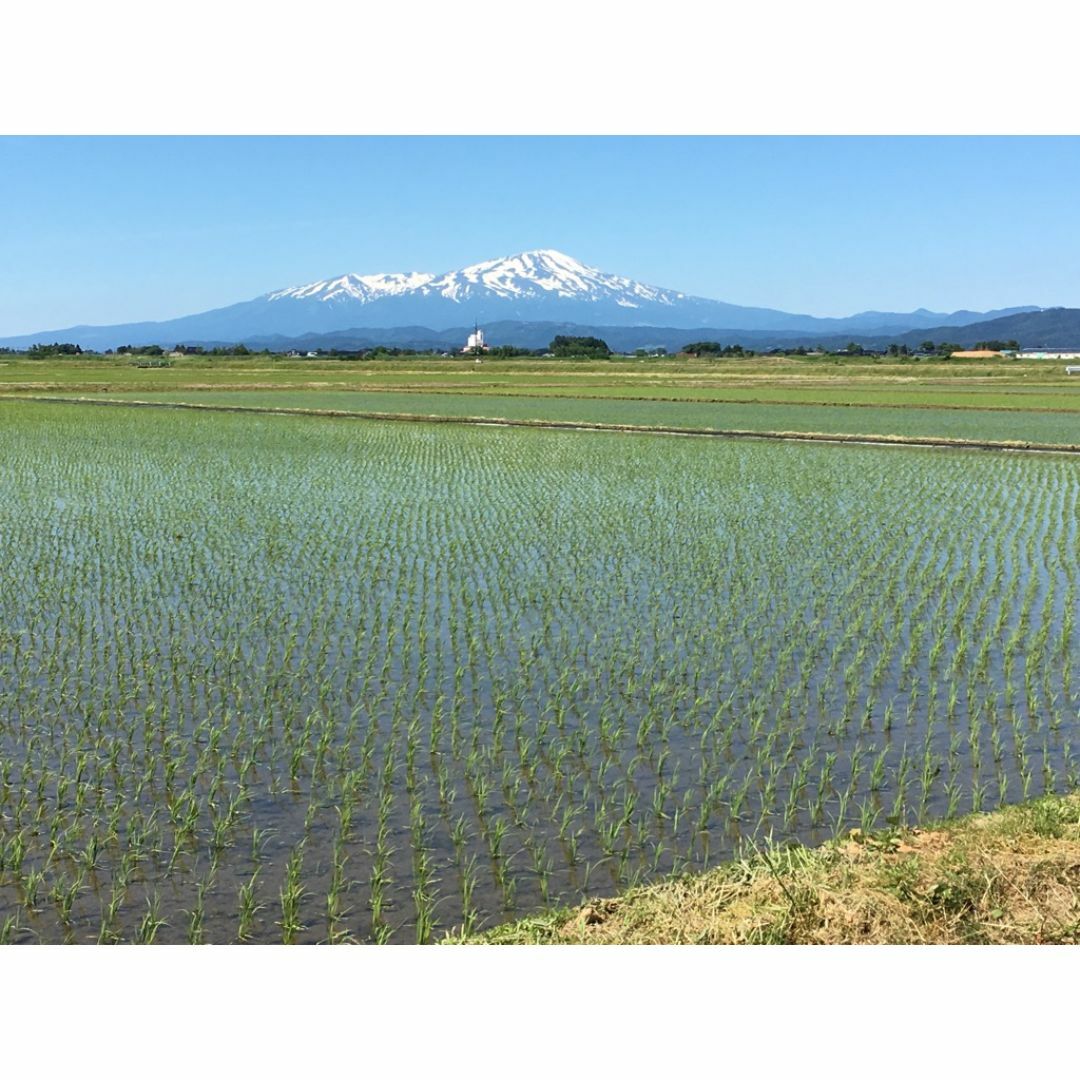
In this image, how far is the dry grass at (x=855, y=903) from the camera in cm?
417

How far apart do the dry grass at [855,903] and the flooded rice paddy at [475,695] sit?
0.43 meters

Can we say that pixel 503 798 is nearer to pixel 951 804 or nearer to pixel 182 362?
pixel 951 804

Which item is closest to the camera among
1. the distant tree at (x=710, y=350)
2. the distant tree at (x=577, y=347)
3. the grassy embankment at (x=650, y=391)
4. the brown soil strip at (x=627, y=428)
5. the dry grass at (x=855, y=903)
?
the dry grass at (x=855, y=903)

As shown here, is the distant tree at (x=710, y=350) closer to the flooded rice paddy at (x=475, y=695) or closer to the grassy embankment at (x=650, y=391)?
the grassy embankment at (x=650, y=391)

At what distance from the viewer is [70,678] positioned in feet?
25.6

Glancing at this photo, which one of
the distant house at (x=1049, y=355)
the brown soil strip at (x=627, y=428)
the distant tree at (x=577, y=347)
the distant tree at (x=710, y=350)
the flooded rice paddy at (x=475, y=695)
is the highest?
the distant tree at (x=577, y=347)

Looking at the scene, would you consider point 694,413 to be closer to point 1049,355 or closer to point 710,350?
point 710,350

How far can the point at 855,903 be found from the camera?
170 inches

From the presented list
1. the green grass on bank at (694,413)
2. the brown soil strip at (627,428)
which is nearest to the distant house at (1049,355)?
the green grass on bank at (694,413)

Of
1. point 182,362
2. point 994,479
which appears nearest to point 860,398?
point 994,479

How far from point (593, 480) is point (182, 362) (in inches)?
2375

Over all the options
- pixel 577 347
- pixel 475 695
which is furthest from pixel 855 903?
pixel 577 347

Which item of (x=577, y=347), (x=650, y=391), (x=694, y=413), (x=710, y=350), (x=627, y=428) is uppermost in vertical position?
(x=577, y=347)

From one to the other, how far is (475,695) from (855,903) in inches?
147
